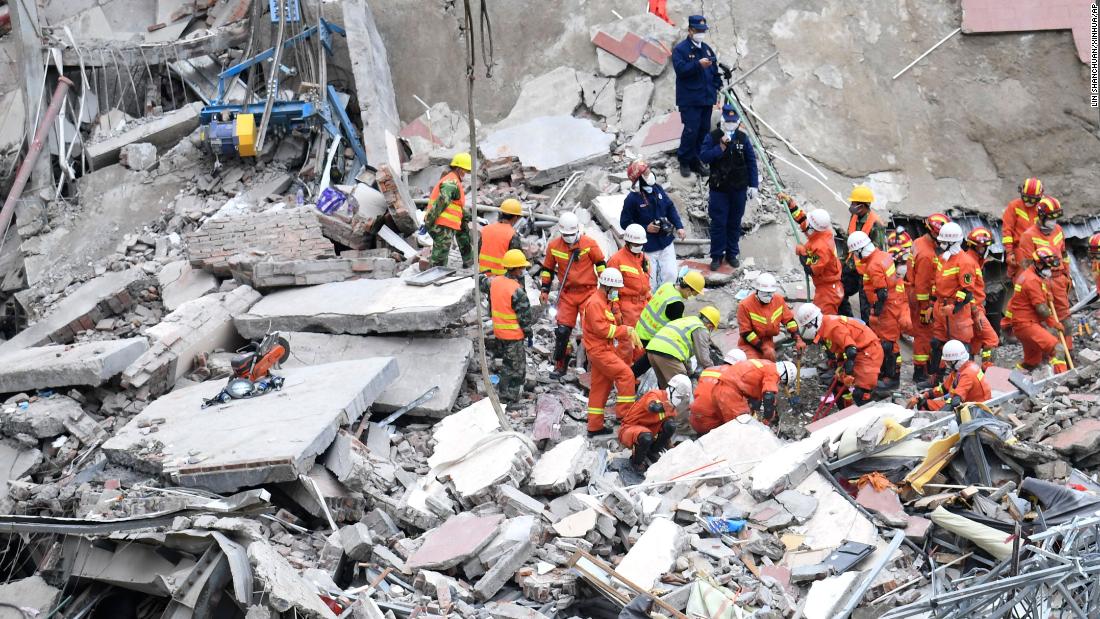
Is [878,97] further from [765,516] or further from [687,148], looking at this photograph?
[765,516]

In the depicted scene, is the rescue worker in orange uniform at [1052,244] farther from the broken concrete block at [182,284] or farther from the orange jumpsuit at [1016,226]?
the broken concrete block at [182,284]

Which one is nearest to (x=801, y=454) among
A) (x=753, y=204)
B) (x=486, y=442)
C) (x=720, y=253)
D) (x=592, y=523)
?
(x=592, y=523)

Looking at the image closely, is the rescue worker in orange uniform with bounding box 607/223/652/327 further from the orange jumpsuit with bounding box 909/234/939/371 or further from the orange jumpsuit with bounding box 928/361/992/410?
the orange jumpsuit with bounding box 928/361/992/410

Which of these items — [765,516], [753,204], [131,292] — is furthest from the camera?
[753,204]

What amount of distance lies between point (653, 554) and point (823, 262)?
15.1ft

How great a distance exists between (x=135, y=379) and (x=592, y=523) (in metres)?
4.40

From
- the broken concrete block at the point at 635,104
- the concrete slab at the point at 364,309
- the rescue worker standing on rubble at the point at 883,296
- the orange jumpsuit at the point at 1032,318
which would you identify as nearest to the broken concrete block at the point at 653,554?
the concrete slab at the point at 364,309

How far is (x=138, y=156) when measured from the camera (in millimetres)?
13828

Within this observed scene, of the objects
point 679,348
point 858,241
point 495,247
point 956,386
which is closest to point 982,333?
point 858,241

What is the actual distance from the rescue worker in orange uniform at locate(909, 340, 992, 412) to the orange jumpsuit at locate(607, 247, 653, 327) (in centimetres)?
265

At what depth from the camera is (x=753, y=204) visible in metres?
12.9

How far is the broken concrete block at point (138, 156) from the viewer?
45.3 ft

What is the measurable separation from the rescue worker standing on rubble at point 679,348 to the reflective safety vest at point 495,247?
176 cm

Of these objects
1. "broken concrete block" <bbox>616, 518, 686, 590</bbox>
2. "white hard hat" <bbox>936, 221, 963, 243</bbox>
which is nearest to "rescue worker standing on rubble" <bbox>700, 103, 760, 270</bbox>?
"white hard hat" <bbox>936, 221, 963, 243</bbox>
